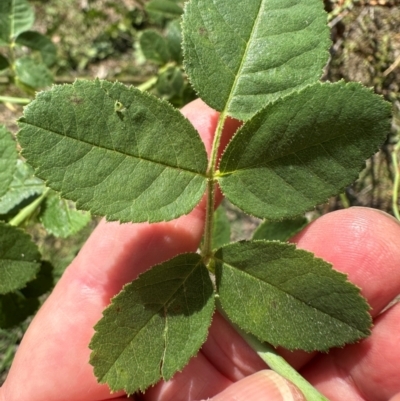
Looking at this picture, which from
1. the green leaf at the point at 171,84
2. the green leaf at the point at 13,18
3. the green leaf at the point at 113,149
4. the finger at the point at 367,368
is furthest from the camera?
the green leaf at the point at 171,84

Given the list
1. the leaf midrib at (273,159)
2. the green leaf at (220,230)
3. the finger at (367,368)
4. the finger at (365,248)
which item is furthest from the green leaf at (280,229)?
the leaf midrib at (273,159)

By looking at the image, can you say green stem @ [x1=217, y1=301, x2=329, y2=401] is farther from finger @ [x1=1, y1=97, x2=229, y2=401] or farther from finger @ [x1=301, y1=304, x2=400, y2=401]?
finger @ [x1=1, y1=97, x2=229, y2=401]

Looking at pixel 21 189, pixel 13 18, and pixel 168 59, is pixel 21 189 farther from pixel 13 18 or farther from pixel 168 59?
pixel 168 59

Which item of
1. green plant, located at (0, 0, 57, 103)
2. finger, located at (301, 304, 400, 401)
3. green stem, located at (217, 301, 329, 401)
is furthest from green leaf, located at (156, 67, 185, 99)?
finger, located at (301, 304, 400, 401)

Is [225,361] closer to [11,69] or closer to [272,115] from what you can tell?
[272,115]

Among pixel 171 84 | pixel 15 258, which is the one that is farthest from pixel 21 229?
pixel 171 84

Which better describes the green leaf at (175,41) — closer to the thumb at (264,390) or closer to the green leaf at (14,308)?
the green leaf at (14,308)
